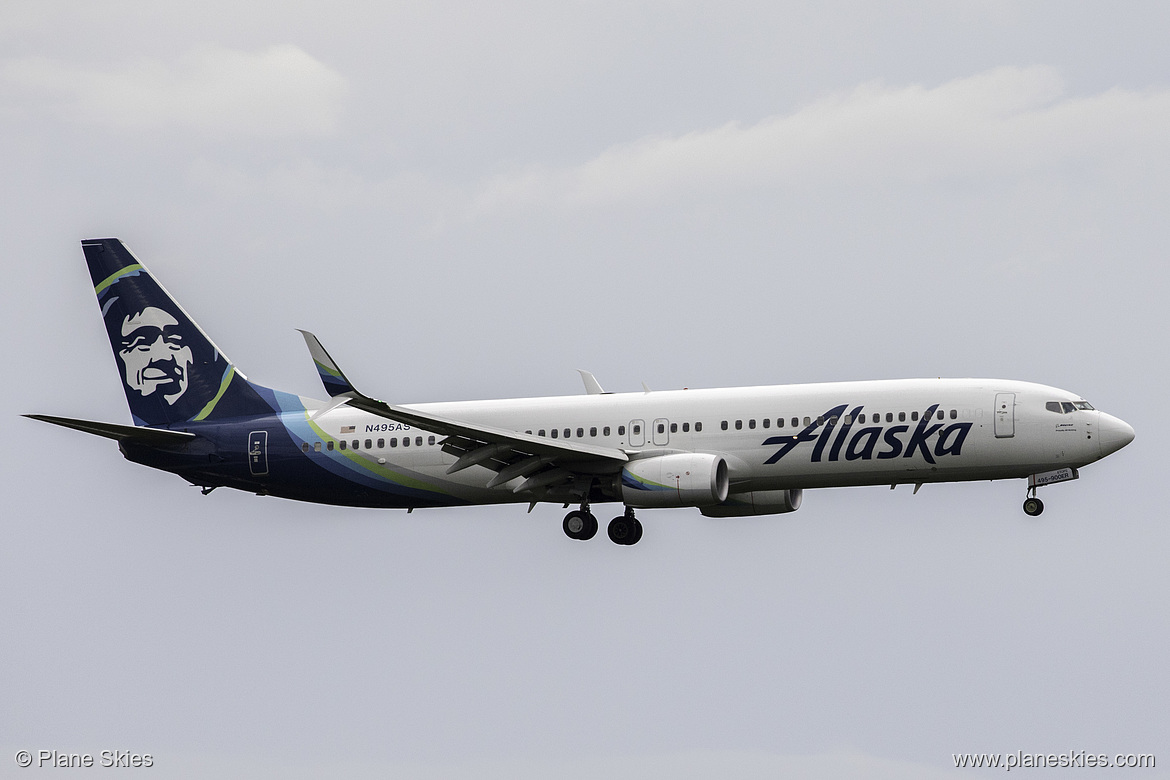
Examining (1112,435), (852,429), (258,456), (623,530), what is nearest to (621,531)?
(623,530)

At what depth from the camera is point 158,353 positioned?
176 ft

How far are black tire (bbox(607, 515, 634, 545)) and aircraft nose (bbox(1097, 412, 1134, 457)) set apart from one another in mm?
14456

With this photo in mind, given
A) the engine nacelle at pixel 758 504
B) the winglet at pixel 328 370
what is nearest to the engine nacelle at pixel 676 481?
the engine nacelle at pixel 758 504

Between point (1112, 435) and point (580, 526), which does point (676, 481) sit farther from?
point (1112, 435)

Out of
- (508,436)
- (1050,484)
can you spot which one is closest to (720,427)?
(508,436)

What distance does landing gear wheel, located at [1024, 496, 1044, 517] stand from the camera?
4550cm

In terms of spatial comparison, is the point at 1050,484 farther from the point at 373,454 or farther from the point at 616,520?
the point at 373,454

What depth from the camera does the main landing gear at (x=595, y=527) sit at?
48594 millimetres

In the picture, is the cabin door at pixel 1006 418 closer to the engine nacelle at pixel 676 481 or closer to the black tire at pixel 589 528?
the engine nacelle at pixel 676 481

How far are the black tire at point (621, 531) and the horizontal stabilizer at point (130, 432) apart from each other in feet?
47.1

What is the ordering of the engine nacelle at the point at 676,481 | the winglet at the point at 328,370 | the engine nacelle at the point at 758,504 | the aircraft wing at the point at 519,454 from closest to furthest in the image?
the winglet at the point at 328,370 → the aircraft wing at the point at 519,454 → the engine nacelle at the point at 676,481 → the engine nacelle at the point at 758,504

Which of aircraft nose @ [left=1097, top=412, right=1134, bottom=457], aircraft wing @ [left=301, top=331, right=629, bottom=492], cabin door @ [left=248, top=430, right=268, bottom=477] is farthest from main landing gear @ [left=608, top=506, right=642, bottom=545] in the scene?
aircraft nose @ [left=1097, top=412, right=1134, bottom=457]

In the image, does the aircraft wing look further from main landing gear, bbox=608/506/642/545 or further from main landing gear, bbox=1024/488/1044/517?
main landing gear, bbox=1024/488/1044/517

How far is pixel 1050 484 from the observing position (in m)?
45.5
